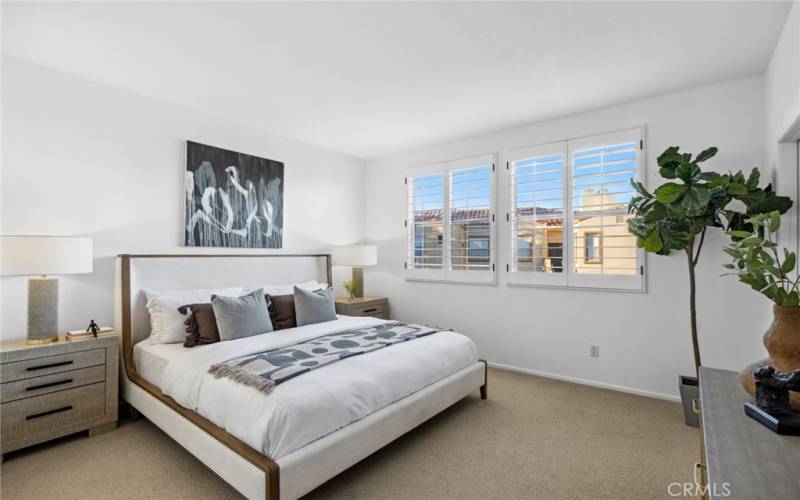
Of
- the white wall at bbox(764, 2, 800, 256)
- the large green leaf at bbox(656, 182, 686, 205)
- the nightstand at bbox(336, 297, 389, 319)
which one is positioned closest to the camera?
the white wall at bbox(764, 2, 800, 256)

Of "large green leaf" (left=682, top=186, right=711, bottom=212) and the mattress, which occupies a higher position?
"large green leaf" (left=682, top=186, right=711, bottom=212)

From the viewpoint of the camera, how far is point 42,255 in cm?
248

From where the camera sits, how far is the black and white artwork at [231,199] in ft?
12.1

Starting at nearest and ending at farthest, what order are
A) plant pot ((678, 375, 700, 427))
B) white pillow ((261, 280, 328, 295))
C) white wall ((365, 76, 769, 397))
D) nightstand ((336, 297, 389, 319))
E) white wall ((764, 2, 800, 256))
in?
white wall ((764, 2, 800, 256))
plant pot ((678, 375, 700, 427))
white wall ((365, 76, 769, 397))
white pillow ((261, 280, 328, 295))
nightstand ((336, 297, 389, 319))

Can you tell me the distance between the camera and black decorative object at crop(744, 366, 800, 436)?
1.25m

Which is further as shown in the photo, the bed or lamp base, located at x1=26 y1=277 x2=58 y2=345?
lamp base, located at x1=26 y1=277 x2=58 y2=345

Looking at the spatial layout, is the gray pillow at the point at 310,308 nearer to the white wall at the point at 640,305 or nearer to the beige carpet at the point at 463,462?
the beige carpet at the point at 463,462

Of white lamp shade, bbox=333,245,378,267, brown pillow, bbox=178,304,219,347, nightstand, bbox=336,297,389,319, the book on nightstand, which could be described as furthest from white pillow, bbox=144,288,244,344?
white lamp shade, bbox=333,245,378,267

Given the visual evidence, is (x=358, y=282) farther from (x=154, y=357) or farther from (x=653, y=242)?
(x=653, y=242)

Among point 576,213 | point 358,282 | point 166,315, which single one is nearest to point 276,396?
point 166,315

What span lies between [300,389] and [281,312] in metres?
1.61

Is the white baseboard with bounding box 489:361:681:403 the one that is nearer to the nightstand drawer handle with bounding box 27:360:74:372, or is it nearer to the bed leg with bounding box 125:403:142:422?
the bed leg with bounding box 125:403:142:422

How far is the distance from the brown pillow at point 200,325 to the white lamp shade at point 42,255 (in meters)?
0.75

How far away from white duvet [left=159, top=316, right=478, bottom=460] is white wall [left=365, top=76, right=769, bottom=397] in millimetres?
1300
